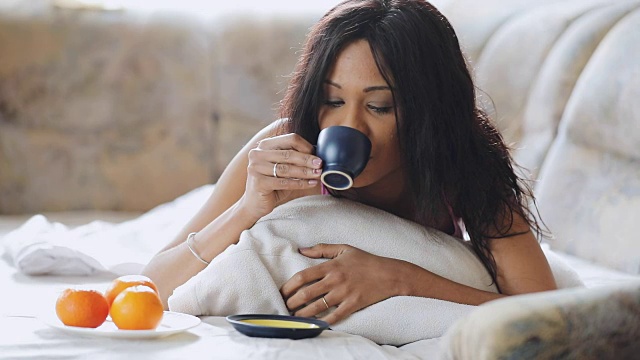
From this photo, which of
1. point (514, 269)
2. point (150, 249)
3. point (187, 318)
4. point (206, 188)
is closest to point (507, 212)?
point (514, 269)

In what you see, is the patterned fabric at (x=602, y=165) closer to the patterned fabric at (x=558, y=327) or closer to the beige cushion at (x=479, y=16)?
the beige cushion at (x=479, y=16)

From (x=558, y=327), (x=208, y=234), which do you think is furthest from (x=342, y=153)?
(x=558, y=327)

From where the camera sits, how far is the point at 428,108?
160 cm

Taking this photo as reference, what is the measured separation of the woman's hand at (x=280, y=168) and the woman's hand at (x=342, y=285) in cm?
14

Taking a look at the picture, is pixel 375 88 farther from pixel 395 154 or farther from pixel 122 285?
pixel 122 285

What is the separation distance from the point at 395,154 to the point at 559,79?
138cm

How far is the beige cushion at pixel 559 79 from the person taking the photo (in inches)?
112

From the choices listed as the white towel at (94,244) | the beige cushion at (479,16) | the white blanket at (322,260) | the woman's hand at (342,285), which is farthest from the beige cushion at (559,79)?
the woman's hand at (342,285)

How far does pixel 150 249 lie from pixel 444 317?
121cm

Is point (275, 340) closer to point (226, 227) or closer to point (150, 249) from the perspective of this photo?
point (226, 227)

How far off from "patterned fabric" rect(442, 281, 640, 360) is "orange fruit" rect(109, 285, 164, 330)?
0.46 meters

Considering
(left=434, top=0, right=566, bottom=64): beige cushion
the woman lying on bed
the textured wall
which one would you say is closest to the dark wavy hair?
the woman lying on bed

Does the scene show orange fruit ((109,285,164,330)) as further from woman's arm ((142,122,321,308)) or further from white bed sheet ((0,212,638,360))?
woman's arm ((142,122,321,308))

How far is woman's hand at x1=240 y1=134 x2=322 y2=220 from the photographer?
4.85ft
